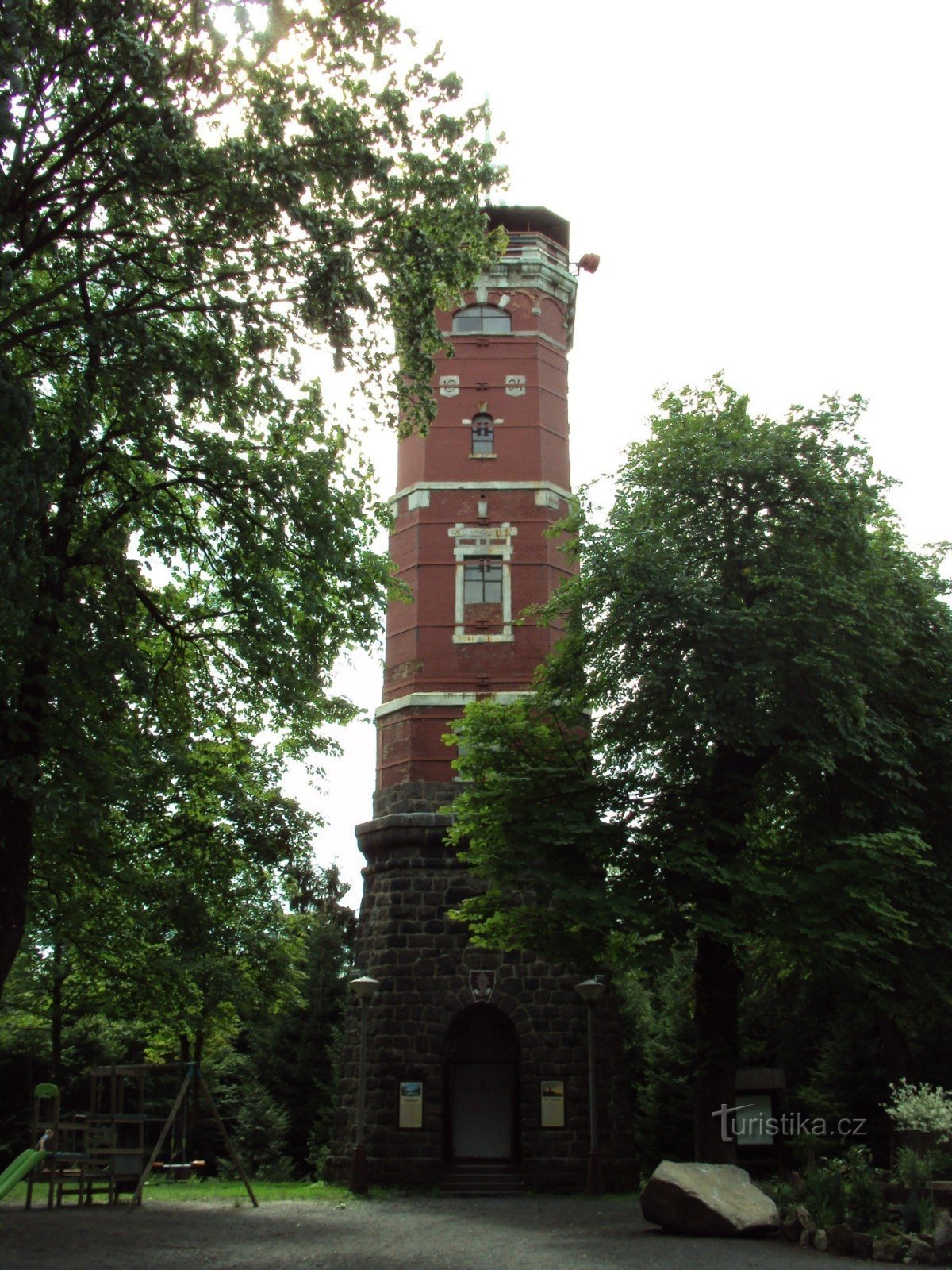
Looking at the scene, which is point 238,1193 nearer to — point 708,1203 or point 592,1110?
point 592,1110

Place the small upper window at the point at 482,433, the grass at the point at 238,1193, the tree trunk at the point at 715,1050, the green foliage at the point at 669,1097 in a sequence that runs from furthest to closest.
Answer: the green foliage at the point at 669,1097, the small upper window at the point at 482,433, the grass at the point at 238,1193, the tree trunk at the point at 715,1050

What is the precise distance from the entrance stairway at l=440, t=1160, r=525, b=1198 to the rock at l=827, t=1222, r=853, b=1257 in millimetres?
9711

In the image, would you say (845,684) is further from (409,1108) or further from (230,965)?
(230,965)

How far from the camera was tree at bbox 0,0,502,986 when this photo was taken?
33.4 ft

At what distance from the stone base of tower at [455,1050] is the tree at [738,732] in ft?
13.4

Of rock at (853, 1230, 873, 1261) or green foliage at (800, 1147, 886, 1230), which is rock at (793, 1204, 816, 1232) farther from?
rock at (853, 1230, 873, 1261)

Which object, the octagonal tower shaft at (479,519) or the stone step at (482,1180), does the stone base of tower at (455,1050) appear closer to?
the stone step at (482,1180)

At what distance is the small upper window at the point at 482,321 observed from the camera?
2703 centimetres

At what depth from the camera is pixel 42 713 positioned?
11.5 meters

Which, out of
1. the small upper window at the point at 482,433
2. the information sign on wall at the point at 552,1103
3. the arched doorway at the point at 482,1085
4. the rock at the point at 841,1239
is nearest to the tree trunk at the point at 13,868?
the rock at the point at 841,1239

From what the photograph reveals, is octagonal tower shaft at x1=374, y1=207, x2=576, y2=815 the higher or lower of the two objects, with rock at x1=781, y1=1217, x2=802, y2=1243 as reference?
higher

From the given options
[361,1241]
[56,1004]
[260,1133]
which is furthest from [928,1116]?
[260,1133]

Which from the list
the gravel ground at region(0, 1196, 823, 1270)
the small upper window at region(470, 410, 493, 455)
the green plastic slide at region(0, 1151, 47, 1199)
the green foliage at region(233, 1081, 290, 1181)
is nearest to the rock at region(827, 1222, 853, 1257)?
the gravel ground at region(0, 1196, 823, 1270)

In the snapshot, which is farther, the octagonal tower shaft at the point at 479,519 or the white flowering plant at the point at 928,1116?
the octagonal tower shaft at the point at 479,519
